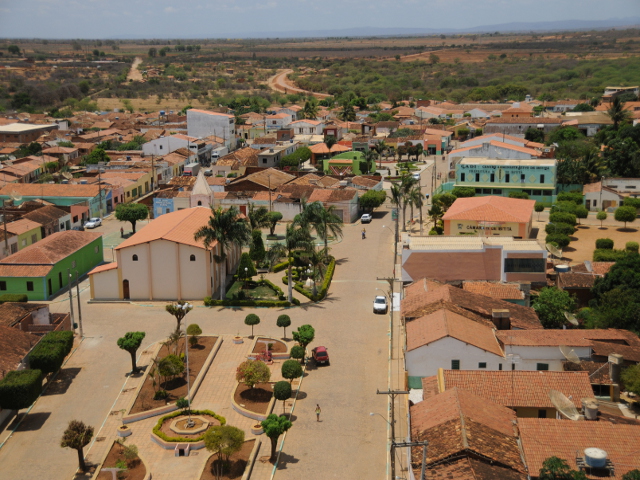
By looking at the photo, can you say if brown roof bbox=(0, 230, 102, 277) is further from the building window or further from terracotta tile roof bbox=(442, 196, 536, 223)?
the building window

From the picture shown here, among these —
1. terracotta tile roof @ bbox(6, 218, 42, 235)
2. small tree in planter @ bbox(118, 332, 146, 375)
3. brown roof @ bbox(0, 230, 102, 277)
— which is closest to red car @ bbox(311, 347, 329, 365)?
small tree in planter @ bbox(118, 332, 146, 375)

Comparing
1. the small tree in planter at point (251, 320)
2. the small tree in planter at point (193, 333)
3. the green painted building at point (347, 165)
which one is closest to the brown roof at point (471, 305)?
the small tree in planter at point (251, 320)

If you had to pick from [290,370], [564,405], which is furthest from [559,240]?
[564,405]

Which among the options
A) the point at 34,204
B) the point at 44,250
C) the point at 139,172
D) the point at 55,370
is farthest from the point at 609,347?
the point at 139,172

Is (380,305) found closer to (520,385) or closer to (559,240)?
(520,385)

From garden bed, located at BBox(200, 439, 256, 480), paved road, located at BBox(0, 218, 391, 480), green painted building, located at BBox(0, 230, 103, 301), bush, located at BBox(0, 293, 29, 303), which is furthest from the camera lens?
green painted building, located at BBox(0, 230, 103, 301)

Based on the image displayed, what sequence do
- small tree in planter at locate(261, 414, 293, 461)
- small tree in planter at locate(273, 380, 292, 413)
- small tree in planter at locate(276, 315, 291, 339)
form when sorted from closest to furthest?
small tree in planter at locate(261, 414, 293, 461) → small tree in planter at locate(273, 380, 292, 413) → small tree in planter at locate(276, 315, 291, 339)

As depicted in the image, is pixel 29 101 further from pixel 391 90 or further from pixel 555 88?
pixel 555 88

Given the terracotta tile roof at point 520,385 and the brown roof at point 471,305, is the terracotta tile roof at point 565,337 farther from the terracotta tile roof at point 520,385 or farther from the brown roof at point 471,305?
the terracotta tile roof at point 520,385
